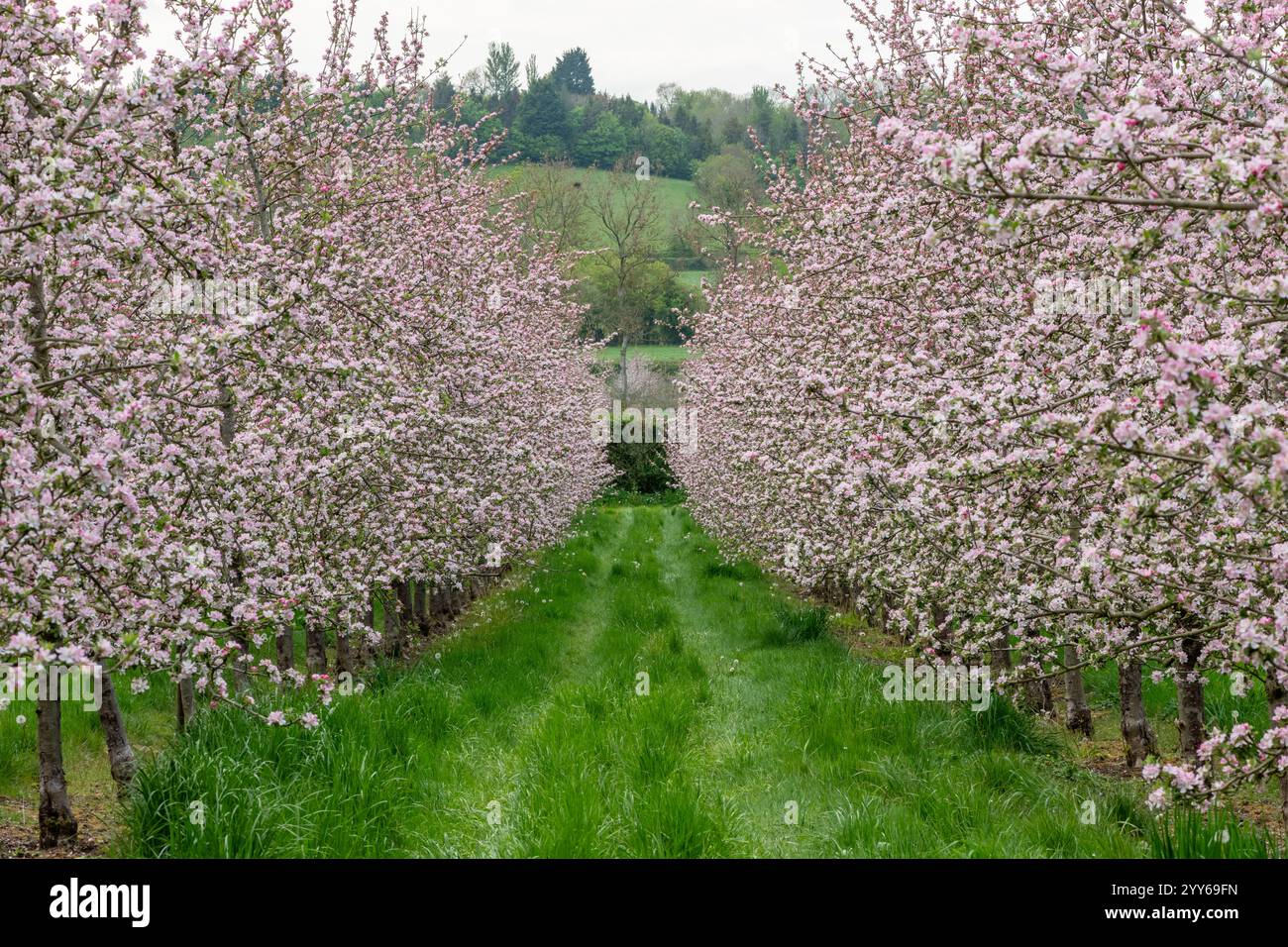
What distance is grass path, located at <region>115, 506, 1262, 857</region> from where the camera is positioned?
550 cm

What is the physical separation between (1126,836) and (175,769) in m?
5.83

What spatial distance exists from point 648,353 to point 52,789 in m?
53.7

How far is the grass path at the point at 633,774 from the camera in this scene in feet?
18.0

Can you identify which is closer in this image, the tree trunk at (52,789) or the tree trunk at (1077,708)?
the tree trunk at (52,789)
